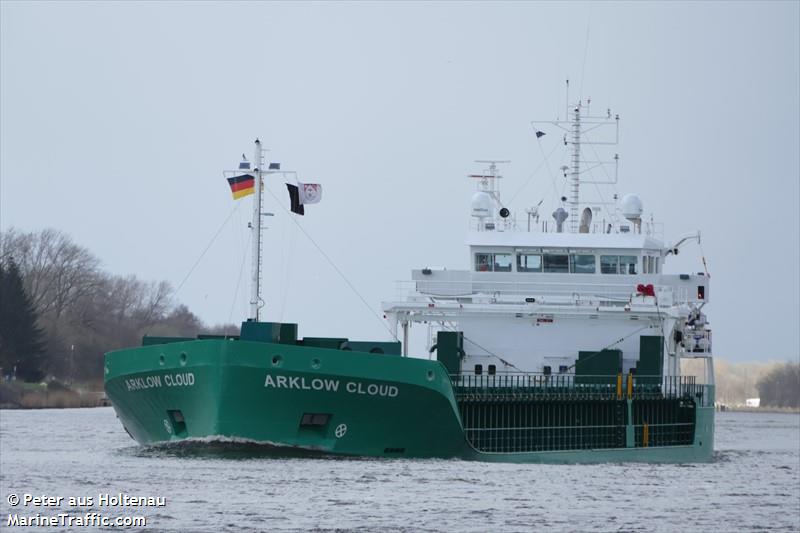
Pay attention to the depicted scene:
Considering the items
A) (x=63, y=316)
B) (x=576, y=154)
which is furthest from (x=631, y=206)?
(x=63, y=316)

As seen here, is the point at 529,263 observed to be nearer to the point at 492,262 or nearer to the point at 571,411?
the point at 492,262

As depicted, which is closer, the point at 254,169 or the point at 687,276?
the point at 254,169

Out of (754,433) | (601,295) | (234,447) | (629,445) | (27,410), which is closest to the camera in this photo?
(234,447)

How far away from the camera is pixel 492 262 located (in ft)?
151

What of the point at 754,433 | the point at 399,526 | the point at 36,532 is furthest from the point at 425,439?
the point at 754,433

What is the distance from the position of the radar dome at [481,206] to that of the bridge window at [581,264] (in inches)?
111

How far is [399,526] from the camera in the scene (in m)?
27.1

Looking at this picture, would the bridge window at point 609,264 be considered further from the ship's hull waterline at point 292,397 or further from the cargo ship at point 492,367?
the ship's hull waterline at point 292,397

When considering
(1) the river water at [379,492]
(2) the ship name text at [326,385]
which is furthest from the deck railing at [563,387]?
(2) the ship name text at [326,385]

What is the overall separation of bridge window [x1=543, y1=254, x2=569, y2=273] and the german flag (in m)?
10.9

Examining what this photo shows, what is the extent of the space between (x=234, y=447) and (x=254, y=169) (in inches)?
263

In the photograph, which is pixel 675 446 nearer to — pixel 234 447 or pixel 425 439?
pixel 425 439

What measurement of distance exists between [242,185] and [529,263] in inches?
422

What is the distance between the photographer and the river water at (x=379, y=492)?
2780 centimetres
